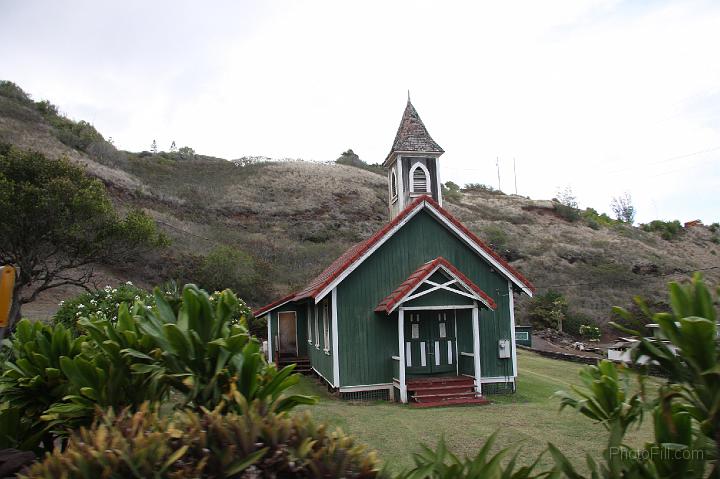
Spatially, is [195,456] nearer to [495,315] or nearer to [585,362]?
[495,315]

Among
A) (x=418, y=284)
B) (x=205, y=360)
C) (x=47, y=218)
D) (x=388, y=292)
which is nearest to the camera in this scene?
(x=205, y=360)

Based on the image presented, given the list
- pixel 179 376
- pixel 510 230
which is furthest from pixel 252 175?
pixel 179 376

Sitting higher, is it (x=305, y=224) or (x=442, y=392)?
(x=305, y=224)

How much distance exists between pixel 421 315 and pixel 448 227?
2557 millimetres

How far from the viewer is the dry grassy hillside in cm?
3994

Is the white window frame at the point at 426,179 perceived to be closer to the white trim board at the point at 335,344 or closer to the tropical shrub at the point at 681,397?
the white trim board at the point at 335,344

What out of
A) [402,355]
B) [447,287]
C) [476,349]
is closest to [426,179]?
[447,287]

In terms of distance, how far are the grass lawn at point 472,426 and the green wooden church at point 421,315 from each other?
682 mm

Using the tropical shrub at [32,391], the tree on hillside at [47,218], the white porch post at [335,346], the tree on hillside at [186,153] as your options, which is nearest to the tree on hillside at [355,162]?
the tree on hillside at [186,153]

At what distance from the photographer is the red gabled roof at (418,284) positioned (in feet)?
43.4

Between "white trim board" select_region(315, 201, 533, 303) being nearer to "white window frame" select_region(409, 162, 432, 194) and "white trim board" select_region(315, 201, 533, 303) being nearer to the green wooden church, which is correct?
the green wooden church

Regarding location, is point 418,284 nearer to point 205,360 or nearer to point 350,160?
point 205,360

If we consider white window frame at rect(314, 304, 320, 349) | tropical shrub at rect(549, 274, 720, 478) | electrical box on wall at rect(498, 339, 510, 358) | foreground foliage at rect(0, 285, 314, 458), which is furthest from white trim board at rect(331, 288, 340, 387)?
tropical shrub at rect(549, 274, 720, 478)

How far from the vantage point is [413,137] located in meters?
17.1
